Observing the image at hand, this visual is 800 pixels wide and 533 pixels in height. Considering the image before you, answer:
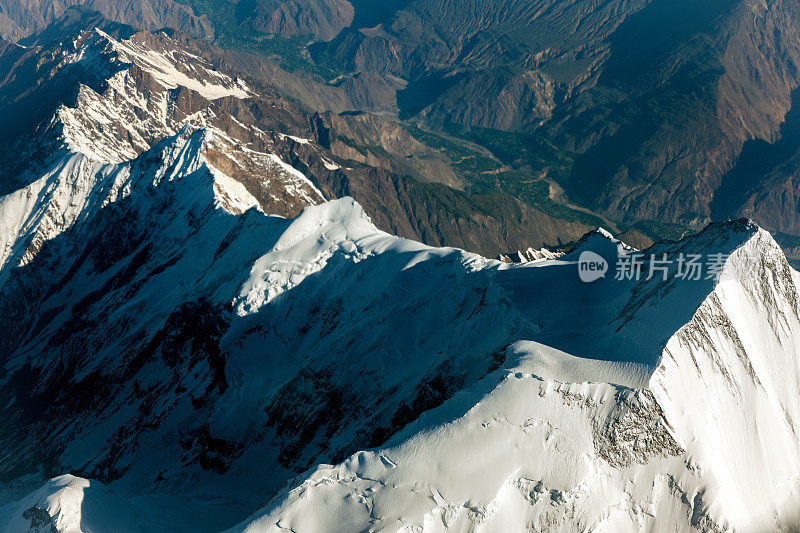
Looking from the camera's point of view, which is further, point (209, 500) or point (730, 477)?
point (209, 500)

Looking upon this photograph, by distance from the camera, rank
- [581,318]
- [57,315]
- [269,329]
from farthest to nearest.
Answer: [57,315] < [269,329] < [581,318]

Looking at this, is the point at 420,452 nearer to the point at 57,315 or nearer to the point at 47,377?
the point at 47,377

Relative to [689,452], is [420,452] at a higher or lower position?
higher

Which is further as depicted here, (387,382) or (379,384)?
(379,384)

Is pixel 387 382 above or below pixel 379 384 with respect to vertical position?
above

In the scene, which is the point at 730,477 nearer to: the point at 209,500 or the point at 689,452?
the point at 689,452

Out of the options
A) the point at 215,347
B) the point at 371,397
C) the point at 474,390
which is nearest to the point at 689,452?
the point at 474,390

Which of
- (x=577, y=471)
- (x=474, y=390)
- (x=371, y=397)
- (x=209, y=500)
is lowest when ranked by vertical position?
(x=209, y=500)

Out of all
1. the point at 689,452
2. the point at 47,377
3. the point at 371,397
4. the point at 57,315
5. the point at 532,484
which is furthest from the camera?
the point at 57,315

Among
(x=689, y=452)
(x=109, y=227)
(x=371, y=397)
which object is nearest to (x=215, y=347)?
(x=371, y=397)
